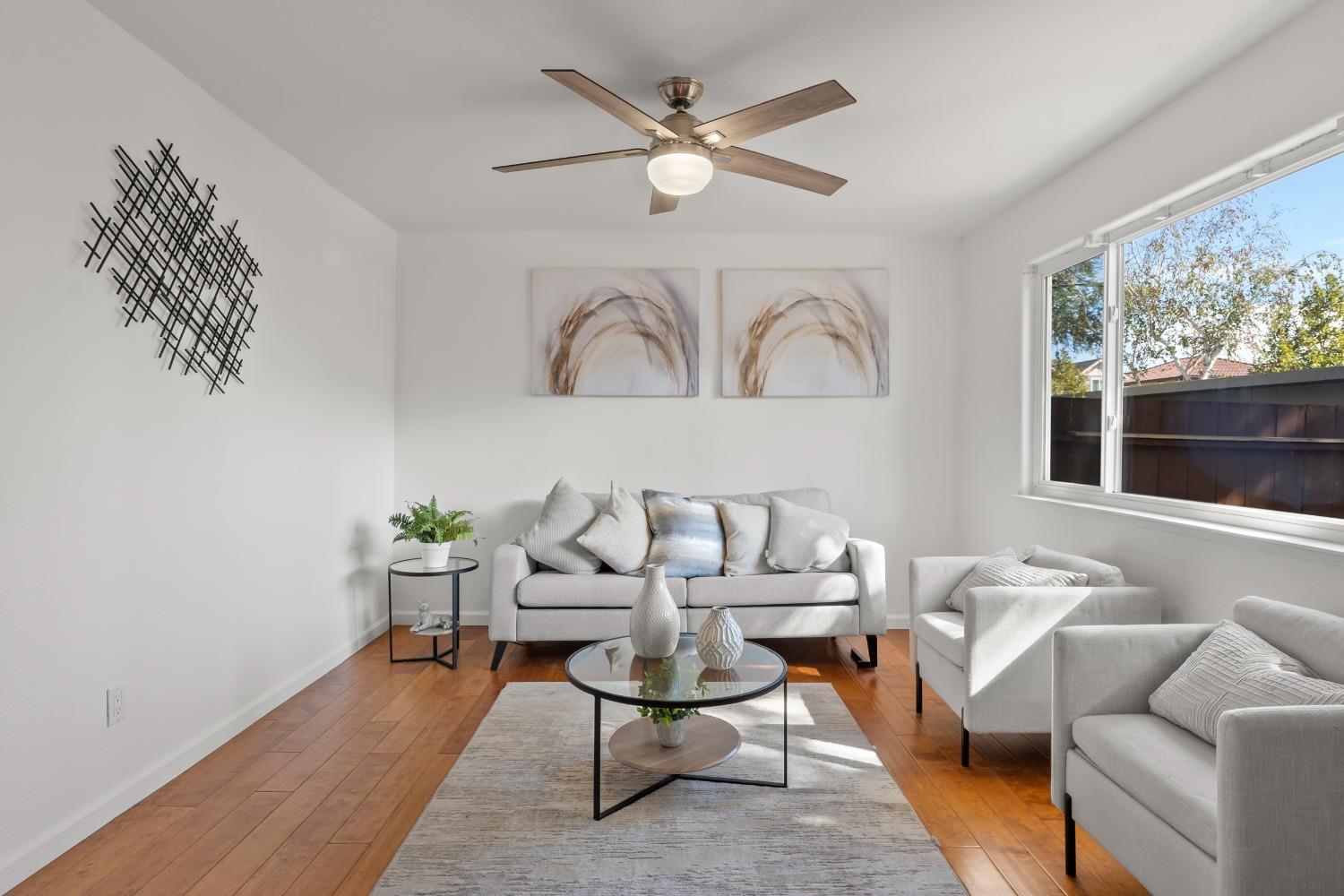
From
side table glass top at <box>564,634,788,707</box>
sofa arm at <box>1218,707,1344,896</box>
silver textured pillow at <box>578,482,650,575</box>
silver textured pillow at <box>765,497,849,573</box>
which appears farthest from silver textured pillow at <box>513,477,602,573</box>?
sofa arm at <box>1218,707,1344,896</box>

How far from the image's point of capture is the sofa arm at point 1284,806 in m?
1.47

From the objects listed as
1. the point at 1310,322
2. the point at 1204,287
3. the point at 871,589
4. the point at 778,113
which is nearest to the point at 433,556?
the point at 871,589

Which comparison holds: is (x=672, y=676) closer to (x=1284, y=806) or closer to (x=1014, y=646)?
(x=1014, y=646)

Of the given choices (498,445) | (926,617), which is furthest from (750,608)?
(498,445)

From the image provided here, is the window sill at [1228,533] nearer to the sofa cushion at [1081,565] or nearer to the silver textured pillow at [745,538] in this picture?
the sofa cushion at [1081,565]

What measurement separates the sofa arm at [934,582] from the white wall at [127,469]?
9.45ft

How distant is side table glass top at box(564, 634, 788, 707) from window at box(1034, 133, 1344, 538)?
1761 mm

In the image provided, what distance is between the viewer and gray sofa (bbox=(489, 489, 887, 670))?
3.98 meters

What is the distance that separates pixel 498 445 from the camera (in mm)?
4898

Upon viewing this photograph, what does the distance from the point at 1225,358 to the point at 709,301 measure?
2843mm

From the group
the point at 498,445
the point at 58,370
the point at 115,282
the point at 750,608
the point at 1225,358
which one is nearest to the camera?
the point at 58,370

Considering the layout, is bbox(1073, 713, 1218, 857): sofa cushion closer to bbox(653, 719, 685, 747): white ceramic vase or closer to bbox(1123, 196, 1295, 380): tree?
bbox(653, 719, 685, 747): white ceramic vase

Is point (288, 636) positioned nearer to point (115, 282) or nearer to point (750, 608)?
point (115, 282)

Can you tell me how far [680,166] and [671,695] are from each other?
5.76ft
